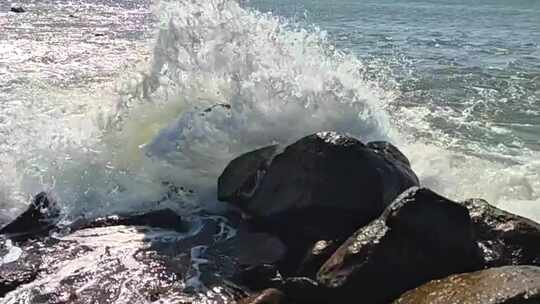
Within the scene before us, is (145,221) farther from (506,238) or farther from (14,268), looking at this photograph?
(506,238)

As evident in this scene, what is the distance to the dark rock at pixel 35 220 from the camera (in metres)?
7.67

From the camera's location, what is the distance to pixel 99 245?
24.2 feet

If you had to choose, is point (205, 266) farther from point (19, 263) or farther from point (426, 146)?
point (426, 146)

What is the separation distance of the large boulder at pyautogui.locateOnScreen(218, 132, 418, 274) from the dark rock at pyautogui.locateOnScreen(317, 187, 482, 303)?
0.91 m

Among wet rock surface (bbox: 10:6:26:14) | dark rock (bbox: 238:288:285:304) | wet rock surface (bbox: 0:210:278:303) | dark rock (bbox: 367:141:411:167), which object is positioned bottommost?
wet rock surface (bbox: 0:210:278:303)

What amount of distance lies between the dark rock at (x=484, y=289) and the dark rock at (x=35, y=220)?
4.49m

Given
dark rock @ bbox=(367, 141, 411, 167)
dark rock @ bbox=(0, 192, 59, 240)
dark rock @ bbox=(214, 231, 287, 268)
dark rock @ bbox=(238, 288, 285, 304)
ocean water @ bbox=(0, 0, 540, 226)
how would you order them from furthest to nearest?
ocean water @ bbox=(0, 0, 540, 226) < dark rock @ bbox=(367, 141, 411, 167) < dark rock @ bbox=(0, 192, 59, 240) < dark rock @ bbox=(214, 231, 287, 268) < dark rock @ bbox=(238, 288, 285, 304)

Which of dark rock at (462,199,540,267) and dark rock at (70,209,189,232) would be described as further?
dark rock at (70,209,189,232)

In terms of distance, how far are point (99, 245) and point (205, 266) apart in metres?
1.31

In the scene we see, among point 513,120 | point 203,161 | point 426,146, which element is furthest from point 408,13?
point 203,161

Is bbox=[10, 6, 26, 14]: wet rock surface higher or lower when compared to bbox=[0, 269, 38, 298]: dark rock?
higher

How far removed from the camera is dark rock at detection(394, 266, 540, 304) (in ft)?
15.7

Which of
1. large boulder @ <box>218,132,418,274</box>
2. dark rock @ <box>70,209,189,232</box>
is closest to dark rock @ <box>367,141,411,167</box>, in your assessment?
large boulder @ <box>218,132,418,274</box>

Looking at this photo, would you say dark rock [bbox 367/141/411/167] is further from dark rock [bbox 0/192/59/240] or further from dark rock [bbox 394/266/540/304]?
dark rock [bbox 0/192/59/240]
